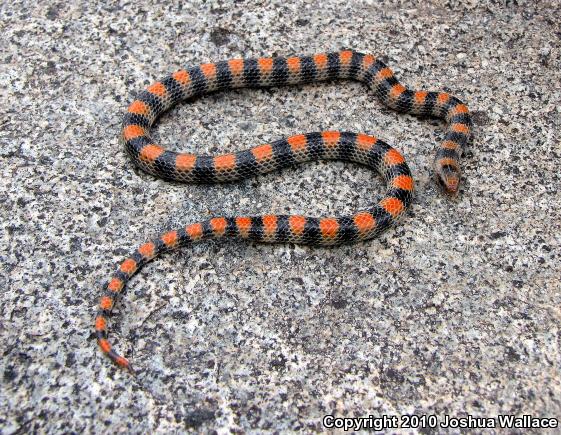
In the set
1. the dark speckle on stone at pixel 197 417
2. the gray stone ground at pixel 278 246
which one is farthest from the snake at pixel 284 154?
the dark speckle on stone at pixel 197 417

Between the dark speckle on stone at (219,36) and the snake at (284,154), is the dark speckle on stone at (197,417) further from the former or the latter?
the dark speckle on stone at (219,36)

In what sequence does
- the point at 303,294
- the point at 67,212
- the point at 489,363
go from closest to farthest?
the point at 489,363 → the point at 303,294 → the point at 67,212

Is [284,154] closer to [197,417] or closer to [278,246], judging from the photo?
[278,246]

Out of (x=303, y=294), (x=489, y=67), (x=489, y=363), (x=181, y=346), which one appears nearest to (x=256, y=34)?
(x=489, y=67)

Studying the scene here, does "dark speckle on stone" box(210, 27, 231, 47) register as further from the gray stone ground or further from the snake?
the snake

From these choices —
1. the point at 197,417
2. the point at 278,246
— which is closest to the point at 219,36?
the point at 278,246

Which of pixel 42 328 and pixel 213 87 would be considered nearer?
pixel 42 328

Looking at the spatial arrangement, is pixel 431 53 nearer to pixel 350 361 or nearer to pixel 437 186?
pixel 437 186
